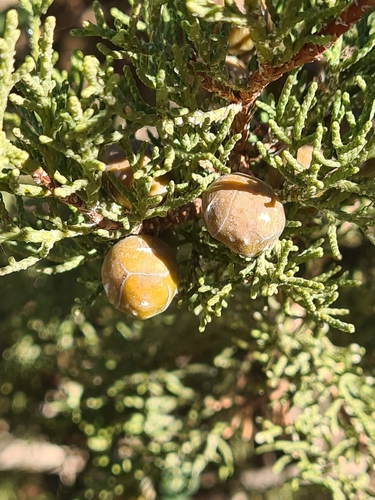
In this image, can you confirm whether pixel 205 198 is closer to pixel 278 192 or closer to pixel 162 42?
pixel 278 192

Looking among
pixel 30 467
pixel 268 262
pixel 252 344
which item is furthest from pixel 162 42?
pixel 30 467

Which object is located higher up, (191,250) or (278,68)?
(278,68)

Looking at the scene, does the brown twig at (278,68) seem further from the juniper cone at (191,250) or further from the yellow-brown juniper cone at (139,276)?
the yellow-brown juniper cone at (139,276)

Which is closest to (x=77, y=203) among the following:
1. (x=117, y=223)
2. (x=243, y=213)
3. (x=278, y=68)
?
(x=117, y=223)

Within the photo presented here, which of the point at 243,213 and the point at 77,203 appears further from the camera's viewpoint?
the point at 77,203

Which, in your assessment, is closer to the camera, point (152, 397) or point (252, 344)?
point (252, 344)

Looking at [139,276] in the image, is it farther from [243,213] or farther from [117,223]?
[243,213]
